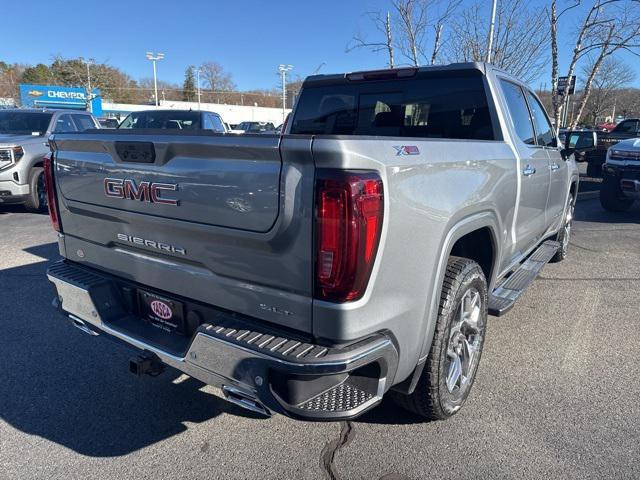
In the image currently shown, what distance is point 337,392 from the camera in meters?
2.09

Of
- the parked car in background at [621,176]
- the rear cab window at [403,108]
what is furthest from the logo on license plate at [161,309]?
the parked car in background at [621,176]

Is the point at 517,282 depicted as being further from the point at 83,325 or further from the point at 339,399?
the point at 83,325

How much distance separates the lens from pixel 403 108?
3.97m

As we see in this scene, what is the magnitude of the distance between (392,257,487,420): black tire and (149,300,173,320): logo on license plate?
4.30 ft

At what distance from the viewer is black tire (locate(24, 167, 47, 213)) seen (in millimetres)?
8789

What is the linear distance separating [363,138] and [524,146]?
2375 millimetres

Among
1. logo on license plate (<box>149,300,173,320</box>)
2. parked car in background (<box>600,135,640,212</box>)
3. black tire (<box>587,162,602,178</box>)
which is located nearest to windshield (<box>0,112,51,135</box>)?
logo on license plate (<box>149,300,173,320</box>)

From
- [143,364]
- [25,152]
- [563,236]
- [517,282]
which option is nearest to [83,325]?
[143,364]

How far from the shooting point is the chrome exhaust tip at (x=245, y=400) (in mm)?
2096

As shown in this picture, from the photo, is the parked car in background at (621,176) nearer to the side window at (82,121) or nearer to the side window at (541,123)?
the side window at (541,123)

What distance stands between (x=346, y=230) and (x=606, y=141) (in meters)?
16.5

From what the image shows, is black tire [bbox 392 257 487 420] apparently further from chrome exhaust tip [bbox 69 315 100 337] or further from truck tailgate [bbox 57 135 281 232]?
chrome exhaust tip [bbox 69 315 100 337]

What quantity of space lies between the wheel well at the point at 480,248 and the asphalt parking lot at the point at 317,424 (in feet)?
2.68

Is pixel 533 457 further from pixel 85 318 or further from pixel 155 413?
pixel 85 318
